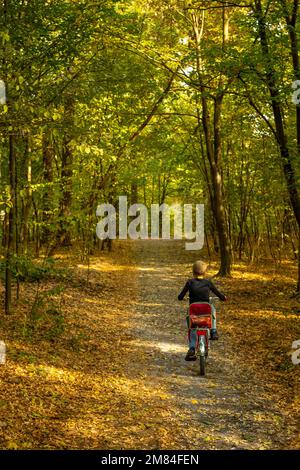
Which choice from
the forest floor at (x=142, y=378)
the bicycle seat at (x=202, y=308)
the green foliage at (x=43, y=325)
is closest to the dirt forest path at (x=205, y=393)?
the forest floor at (x=142, y=378)

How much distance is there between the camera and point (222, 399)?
785 centimetres

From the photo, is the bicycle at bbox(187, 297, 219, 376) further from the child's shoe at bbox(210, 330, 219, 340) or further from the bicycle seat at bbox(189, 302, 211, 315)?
the child's shoe at bbox(210, 330, 219, 340)

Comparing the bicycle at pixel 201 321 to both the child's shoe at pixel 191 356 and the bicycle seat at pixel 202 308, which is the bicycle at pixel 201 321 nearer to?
the bicycle seat at pixel 202 308

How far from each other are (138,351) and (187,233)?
32.0m

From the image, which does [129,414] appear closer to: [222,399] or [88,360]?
[222,399]

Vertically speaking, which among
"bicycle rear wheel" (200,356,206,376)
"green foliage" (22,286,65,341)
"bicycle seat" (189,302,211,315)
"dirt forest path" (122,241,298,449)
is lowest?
"dirt forest path" (122,241,298,449)

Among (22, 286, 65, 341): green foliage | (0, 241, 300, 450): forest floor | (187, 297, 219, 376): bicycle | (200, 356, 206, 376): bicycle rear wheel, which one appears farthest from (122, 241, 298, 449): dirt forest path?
(22, 286, 65, 341): green foliage

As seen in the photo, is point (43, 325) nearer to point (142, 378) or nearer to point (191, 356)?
point (142, 378)

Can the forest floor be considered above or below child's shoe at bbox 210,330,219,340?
below

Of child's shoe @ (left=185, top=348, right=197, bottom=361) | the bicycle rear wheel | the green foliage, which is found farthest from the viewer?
the green foliage

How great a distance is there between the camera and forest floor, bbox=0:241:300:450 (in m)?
6.50

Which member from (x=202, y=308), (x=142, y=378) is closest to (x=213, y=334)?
(x=202, y=308)

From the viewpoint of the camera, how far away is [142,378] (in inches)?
351
